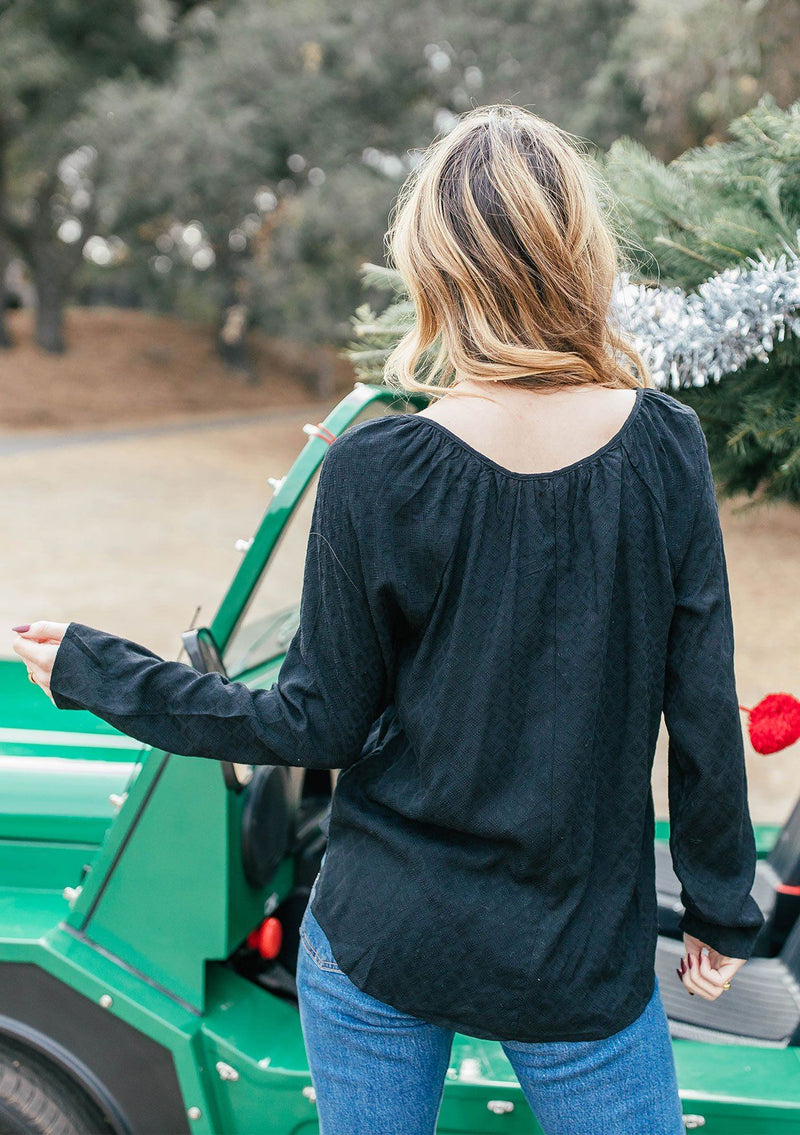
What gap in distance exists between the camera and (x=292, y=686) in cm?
109

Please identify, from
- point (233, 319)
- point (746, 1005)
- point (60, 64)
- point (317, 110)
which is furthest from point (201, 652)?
point (60, 64)

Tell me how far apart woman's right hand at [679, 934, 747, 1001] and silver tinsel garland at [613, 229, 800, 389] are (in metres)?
0.85

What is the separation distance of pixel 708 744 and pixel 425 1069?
50cm

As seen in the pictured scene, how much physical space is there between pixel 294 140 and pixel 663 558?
1536 cm

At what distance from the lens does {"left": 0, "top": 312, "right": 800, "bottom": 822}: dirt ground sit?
7242mm

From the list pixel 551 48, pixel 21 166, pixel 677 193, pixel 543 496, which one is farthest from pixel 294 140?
pixel 543 496

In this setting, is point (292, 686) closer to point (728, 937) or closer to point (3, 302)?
point (728, 937)

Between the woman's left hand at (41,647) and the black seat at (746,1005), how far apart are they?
55.5 inches

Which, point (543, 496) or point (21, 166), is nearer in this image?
point (543, 496)

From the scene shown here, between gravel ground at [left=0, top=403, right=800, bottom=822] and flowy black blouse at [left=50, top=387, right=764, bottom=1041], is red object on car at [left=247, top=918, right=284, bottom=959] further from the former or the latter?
gravel ground at [left=0, top=403, right=800, bottom=822]

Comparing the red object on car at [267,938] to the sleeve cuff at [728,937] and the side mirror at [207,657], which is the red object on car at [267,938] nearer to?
the side mirror at [207,657]

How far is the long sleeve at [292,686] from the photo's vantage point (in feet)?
3.44

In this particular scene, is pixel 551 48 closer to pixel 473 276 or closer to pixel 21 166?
pixel 21 166

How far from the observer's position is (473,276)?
1024 millimetres
